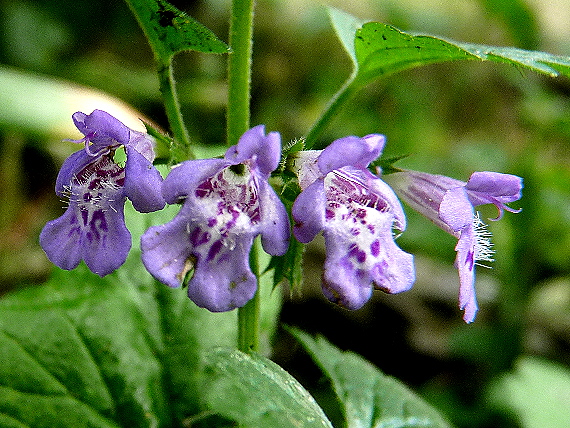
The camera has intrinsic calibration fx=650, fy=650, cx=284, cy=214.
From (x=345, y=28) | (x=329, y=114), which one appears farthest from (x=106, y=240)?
(x=345, y=28)

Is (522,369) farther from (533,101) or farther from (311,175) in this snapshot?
(311,175)

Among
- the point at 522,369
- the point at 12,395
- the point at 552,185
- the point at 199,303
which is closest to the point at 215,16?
the point at 552,185

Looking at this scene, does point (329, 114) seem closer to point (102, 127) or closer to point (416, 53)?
point (416, 53)

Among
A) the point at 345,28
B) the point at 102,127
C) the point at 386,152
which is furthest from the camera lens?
the point at 386,152

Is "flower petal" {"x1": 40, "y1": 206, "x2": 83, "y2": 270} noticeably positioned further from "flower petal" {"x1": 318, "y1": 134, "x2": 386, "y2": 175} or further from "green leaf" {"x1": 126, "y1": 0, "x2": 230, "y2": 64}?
"flower petal" {"x1": 318, "y1": 134, "x2": 386, "y2": 175}

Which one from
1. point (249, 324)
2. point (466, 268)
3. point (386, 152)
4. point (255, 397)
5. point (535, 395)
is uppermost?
point (466, 268)

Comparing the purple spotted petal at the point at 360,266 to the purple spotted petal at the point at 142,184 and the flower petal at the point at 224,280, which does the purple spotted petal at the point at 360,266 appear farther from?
the purple spotted petal at the point at 142,184
